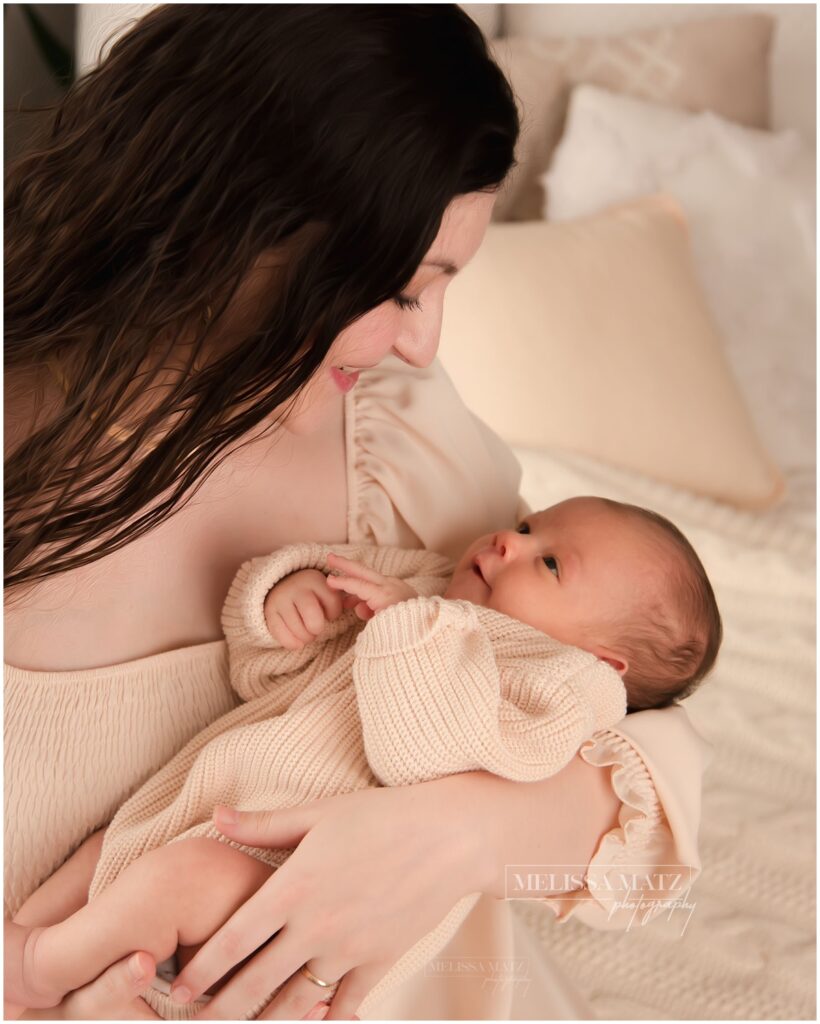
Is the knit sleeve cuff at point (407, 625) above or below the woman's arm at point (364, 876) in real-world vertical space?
above

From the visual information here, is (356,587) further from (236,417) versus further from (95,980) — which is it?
(95,980)

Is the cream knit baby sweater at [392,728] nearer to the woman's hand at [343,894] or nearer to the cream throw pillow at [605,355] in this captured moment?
the woman's hand at [343,894]

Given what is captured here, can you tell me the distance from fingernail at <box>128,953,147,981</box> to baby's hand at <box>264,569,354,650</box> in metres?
0.31

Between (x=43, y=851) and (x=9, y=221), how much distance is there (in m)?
0.60

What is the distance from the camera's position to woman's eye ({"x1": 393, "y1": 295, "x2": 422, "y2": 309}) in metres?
0.80

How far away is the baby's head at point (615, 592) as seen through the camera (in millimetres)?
1039

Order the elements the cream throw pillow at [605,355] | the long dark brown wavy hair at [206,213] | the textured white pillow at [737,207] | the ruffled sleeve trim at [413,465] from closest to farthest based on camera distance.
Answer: the long dark brown wavy hair at [206,213], the ruffled sleeve trim at [413,465], the cream throw pillow at [605,355], the textured white pillow at [737,207]

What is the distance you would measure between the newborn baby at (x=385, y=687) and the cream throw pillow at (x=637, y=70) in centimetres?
119

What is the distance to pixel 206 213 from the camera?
0.71 meters

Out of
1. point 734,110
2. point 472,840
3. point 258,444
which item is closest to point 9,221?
point 258,444

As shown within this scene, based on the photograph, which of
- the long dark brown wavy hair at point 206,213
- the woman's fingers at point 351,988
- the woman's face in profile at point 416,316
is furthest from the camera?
the woman's fingers at point 351,988

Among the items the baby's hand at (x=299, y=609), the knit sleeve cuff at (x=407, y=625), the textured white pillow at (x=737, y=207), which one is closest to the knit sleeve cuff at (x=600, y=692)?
the knit sleeve cuff at (x=407, y=625)

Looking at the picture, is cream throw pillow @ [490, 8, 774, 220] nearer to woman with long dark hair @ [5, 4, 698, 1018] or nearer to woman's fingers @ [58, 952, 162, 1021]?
woman with long dark hair @ [5, 4, 698, 1018]

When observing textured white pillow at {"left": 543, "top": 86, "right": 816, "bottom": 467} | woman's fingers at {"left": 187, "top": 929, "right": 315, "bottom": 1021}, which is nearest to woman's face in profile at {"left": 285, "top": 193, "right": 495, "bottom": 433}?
woman's fingers at {"left": 187, "top": 929, "right": 315, "bottom": 1021}
